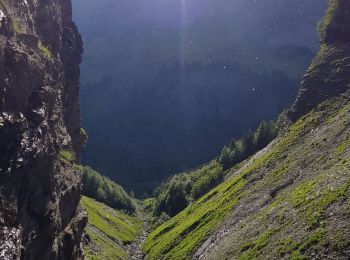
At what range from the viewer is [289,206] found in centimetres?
6200

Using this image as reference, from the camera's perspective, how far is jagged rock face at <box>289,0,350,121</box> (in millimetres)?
101188

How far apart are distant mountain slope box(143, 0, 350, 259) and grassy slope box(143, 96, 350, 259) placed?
0.10m

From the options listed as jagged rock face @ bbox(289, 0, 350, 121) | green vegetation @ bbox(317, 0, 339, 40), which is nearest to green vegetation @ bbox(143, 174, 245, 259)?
jagged rock face @ bbox(289, 0, 350, 121)

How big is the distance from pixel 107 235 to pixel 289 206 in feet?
246

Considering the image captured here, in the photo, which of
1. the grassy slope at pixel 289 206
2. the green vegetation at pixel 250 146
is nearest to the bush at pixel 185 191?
the green vegetation at pixel 250 146

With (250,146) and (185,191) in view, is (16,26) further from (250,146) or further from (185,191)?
(250,146)

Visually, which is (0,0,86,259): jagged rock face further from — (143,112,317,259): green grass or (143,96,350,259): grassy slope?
(143,96,350,259): grassy slope

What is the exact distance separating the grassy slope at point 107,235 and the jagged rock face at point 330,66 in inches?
1858

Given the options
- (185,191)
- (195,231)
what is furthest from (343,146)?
(185,191)

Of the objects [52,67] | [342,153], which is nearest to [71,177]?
[52,67]

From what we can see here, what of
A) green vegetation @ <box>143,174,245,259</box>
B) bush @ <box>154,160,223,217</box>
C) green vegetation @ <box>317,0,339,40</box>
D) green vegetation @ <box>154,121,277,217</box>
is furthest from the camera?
green vegetation @ <box>154,121,277,217</box>

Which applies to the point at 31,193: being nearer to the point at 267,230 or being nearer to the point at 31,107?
the point at 31,107

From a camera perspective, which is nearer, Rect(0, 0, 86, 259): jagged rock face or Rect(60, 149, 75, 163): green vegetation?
Rect(0, 0, 86, 259): jagged rock face

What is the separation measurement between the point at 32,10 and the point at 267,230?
47.7m
